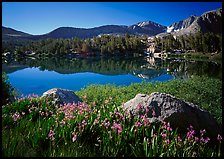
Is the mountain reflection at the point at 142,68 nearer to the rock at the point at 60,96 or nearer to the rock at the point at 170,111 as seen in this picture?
the rock at the point at 60,96

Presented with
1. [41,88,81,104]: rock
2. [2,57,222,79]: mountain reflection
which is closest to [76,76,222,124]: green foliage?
[41,88,81,104]: rock

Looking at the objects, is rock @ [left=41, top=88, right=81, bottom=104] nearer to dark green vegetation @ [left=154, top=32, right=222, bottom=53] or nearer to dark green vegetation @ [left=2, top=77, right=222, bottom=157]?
dark green vegetation @ [left=2, top=77, right=222, bottom=157]

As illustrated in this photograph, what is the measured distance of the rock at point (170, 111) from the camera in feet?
20.8

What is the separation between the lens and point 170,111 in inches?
253

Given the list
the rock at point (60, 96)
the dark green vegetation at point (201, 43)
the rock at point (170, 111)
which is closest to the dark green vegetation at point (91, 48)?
the dark green vegetation at point (201, 43)

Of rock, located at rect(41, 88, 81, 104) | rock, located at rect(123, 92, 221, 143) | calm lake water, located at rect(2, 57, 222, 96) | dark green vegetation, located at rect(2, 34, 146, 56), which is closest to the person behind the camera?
rock, located at rect(123, 92, 221, 143)

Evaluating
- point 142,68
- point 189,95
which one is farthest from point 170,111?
point 142,68

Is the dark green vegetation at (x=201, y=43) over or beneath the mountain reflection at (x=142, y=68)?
over

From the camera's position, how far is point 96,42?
4139 inches

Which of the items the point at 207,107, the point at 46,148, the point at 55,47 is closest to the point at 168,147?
the point at 46,148

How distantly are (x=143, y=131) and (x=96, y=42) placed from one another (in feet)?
333

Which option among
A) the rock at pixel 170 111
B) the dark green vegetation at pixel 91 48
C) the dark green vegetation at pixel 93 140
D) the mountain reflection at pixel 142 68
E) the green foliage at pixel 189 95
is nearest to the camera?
the dark green vegetation at pixel 93 140

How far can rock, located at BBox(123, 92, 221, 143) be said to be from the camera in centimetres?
635

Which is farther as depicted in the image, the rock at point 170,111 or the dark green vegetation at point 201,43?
the dark green vegetation at point 201,43
